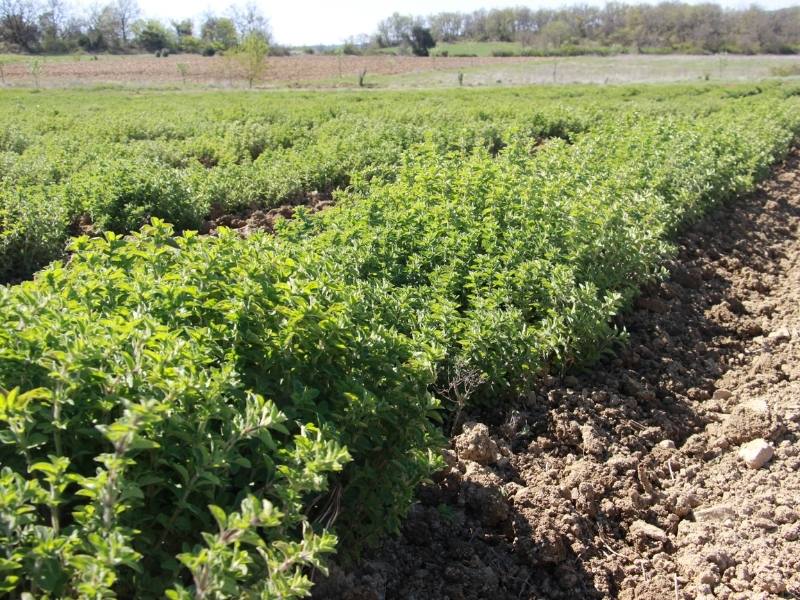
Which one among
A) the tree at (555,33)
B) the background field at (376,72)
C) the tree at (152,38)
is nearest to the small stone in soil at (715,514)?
the background field at (376,72)

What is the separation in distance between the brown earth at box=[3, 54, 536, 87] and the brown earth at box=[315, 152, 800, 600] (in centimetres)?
4684

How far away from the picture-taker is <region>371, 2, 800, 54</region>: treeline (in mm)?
98938

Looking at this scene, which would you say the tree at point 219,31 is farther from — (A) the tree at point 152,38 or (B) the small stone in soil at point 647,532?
(B) the small stone in soil at point 647,532

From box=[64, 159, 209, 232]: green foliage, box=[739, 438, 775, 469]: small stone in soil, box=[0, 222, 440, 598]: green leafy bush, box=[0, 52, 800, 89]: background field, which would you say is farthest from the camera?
box=[0, 52, 800, 89]: background field

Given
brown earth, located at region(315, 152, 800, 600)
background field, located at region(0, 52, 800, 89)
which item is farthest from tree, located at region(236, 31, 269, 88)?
brown earth, located at region(315, 152, 800, 600)

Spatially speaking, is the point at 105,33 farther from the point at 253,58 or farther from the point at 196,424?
the point at 196,424

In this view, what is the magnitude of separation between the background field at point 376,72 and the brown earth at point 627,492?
45055 millimetres

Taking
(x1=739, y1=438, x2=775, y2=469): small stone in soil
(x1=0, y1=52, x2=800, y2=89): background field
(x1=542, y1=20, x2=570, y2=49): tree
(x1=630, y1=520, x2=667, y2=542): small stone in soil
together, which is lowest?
(x1=630, y1=520, x2=667, y2=542): small stone in soil

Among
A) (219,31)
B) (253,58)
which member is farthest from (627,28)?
(253,58)

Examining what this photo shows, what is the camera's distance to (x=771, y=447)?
4414 millimetres

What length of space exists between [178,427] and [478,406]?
2644mm

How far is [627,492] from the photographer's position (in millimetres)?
4020

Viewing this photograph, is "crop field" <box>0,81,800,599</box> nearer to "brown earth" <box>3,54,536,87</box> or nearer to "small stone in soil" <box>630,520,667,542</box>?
"small stone in soil" <box>630,520,667,542</box>

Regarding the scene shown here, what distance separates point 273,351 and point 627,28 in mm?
121994
